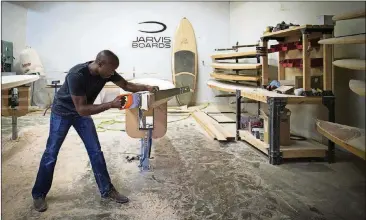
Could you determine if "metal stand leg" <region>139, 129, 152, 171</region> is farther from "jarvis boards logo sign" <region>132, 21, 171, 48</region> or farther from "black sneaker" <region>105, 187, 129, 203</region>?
"jarvis boards logo sign" <region>132, 21, 171, 48</region>

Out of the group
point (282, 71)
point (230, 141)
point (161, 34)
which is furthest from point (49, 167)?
point (161, 34)

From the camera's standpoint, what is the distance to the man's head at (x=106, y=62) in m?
1.96

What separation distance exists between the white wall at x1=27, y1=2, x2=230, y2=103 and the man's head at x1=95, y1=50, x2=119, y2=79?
4928 mm

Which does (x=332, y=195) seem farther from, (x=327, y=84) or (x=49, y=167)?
(x=49, y=167)

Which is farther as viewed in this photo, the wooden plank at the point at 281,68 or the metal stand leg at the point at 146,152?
the wooden plank at the point at 281,68

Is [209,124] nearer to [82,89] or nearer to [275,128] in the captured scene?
[275,128]

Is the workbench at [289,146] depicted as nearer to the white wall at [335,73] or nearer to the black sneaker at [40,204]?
the white wall at [335,73]

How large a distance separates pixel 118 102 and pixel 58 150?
576 millimetres

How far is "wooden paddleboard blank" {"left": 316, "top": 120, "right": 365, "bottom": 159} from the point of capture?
3.34 ft

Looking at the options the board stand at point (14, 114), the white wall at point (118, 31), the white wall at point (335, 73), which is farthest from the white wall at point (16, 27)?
the white wall at point (335, 73)

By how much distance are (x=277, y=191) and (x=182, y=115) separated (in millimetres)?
3600

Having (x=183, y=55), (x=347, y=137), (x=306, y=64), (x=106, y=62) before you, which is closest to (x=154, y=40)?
(x=183, y=55)

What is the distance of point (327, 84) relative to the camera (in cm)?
278

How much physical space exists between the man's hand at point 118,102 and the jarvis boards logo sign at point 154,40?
5218 millimetres
